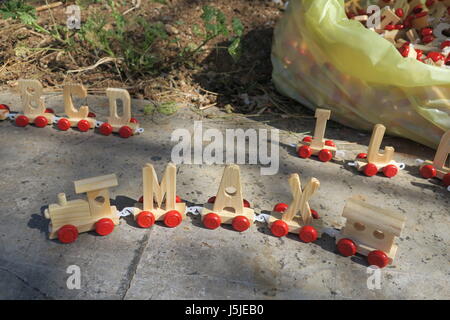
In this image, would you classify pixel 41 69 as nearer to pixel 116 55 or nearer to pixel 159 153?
pixel 116 55

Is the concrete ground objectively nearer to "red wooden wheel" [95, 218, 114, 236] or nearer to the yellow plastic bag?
"red wooden wheel" [95, 218, 114, 236]

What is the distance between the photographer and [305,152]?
6.53 ft

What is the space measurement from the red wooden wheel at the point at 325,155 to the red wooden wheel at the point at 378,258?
2.11 ft

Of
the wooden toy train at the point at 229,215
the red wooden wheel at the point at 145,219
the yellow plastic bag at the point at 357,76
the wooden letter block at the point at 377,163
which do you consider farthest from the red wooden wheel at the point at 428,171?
the red wooden wheel at the point at 145,219

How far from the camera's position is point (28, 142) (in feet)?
6.42

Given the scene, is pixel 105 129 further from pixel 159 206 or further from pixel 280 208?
pixel 280 208

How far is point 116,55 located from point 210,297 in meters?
1.85

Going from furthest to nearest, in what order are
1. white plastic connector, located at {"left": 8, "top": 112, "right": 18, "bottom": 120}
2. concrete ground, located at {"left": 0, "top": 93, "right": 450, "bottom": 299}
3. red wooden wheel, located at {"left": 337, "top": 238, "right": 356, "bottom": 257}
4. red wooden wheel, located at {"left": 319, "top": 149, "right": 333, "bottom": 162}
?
white plastic connector, located at {"left": 8, "top": 112, "right": 18, "bottom": 120} → red wooden wheel, located at {"left": 319, "top": 149, "right": 333, "bottom": 162} → red wooden wheel, located at {"left": 337, "top": 238, "right": 356, "bottom": 257} → concrete ground, located at {"left": 0, "top": 93, "right": 450, "bottom": 299}

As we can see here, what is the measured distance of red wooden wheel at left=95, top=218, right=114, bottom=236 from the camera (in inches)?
56.7

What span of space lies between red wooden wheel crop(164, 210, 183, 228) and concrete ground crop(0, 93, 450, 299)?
0.03 m

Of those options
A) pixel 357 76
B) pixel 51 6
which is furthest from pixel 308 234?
pixel 51 6

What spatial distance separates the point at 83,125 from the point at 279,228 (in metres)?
1.13

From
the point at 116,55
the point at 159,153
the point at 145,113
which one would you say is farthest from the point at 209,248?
the point at 116,55

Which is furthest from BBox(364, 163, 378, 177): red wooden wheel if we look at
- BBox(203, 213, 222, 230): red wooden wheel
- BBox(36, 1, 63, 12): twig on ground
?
BBox(36, 1, 63, 12): twig on ground
